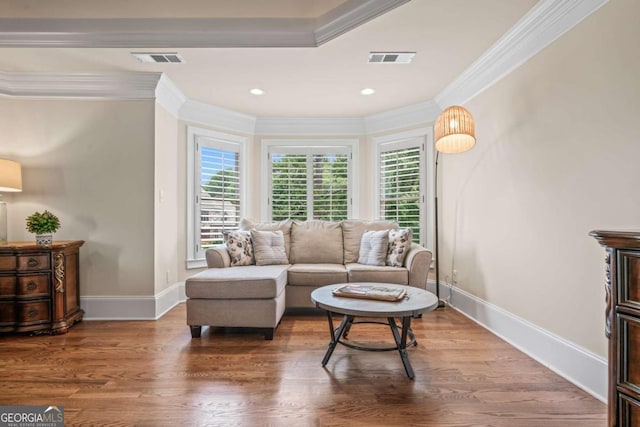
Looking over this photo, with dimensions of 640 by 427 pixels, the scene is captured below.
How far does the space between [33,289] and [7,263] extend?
0.31 meters

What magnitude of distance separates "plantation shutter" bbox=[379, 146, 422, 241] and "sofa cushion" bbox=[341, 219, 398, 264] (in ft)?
1.29

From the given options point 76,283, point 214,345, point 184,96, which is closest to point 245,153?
point 184,96

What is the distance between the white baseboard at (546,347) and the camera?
6.45 feet

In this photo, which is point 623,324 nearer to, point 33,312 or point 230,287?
point 230,287

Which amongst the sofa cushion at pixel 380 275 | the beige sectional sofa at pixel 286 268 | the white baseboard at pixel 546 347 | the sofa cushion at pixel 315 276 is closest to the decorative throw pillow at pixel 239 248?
the beige sectional sofa at pixel 286 268

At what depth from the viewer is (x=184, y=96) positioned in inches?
157

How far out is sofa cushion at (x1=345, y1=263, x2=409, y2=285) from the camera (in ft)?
11.5

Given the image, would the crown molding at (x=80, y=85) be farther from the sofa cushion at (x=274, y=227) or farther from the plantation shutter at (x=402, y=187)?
the plantation shutter at (x=402, y=187)

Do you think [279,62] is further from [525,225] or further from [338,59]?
[525,225]

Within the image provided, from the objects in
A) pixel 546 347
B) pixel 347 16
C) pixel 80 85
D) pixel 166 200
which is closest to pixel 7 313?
pixel 166 200

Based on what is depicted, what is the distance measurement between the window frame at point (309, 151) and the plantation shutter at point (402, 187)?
41cm

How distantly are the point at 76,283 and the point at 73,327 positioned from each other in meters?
0.44

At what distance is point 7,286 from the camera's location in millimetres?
2963

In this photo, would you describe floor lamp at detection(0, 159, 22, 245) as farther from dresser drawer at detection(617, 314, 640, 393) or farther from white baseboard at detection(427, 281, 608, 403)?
white baseboard at detection(427, 281, 608, 403)
